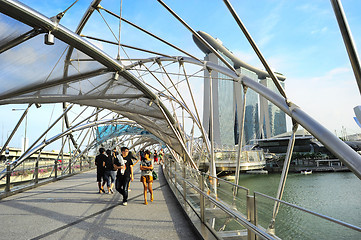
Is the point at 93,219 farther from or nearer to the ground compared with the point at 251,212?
nearer to the ground

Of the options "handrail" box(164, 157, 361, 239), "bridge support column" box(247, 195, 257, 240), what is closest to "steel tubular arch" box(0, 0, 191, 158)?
"handrail" box(164, 157, 361, 239)

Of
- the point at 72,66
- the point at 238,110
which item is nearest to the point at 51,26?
the point at 72,66

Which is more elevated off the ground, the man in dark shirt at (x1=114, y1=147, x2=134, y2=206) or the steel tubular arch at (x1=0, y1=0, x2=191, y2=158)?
the steel tubular arch at (x1=0, y1=0, x2=191, y2=158)

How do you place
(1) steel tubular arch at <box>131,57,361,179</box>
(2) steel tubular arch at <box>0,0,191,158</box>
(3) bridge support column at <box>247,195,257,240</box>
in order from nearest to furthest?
(3) bridge support column at <box>247,195,257,240</box>
(1) steel tubular arch at <box>131,57,361,179</box>
(2) steel tubular arch at <box>0,0,191,158</box>

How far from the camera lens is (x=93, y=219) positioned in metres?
6.54

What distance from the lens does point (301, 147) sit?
77375 millimetres

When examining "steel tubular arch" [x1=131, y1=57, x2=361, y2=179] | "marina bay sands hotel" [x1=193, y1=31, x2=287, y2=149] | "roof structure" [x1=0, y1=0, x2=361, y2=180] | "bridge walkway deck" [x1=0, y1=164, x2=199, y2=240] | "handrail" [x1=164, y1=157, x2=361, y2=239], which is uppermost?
"marina bay sands hotel" [x1=193, y1=31, x2=287, y2=149]

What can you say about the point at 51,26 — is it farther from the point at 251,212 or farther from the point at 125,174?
the point at 251,212

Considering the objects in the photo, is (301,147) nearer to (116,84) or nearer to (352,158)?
(116,84)

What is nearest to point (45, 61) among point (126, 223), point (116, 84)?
point (116, 84)

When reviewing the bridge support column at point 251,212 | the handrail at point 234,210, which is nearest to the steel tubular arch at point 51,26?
the handrail at point 234,210

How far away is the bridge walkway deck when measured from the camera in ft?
17.5

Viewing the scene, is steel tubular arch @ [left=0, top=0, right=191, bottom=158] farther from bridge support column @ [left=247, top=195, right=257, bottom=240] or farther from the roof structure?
bridge support column @ [left=247, top=195, right=257, bottom=240]

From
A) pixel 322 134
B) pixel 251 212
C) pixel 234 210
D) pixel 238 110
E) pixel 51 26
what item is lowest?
pixel 234 210
